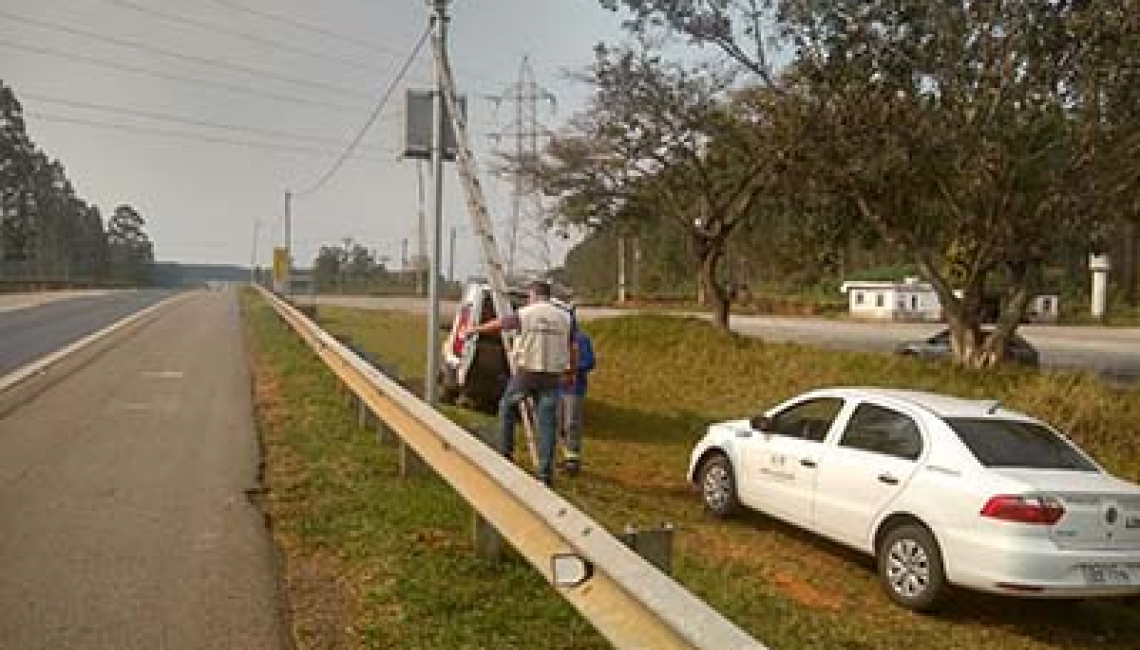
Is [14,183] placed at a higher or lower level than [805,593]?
higher

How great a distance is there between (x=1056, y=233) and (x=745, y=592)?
10.8 metres

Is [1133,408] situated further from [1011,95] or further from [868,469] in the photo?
[868,469]

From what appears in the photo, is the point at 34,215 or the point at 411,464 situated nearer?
the point at 411,464

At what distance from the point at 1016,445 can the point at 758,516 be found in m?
2.85

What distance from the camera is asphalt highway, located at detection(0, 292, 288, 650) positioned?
5.05m

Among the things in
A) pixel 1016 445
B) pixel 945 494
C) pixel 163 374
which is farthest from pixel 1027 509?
pixel 163 374

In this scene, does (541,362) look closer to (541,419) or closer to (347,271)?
(541,419)

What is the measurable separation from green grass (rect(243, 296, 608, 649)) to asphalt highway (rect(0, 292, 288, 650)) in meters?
0.23

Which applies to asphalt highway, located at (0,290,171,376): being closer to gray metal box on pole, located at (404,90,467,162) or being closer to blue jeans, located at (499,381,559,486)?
gray metal box on pole, located at (404,90,467,162)

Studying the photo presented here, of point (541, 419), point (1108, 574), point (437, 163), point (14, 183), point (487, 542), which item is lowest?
point (1108, 574)

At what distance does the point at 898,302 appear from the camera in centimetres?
5494

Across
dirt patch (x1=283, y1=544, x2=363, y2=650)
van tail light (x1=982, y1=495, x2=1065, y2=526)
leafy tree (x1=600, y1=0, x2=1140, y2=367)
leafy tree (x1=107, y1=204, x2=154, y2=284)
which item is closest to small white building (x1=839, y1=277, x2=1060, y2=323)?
leafy tree (x1=600, y1=0, x2=1140, y2=367)

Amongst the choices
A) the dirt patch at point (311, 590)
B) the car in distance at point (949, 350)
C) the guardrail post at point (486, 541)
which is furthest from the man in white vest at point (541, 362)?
the car in distance at point (949, 350)

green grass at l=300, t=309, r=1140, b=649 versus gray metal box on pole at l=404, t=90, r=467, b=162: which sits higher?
gray metal box on pole at l=404, t=90, r=467, b=162
